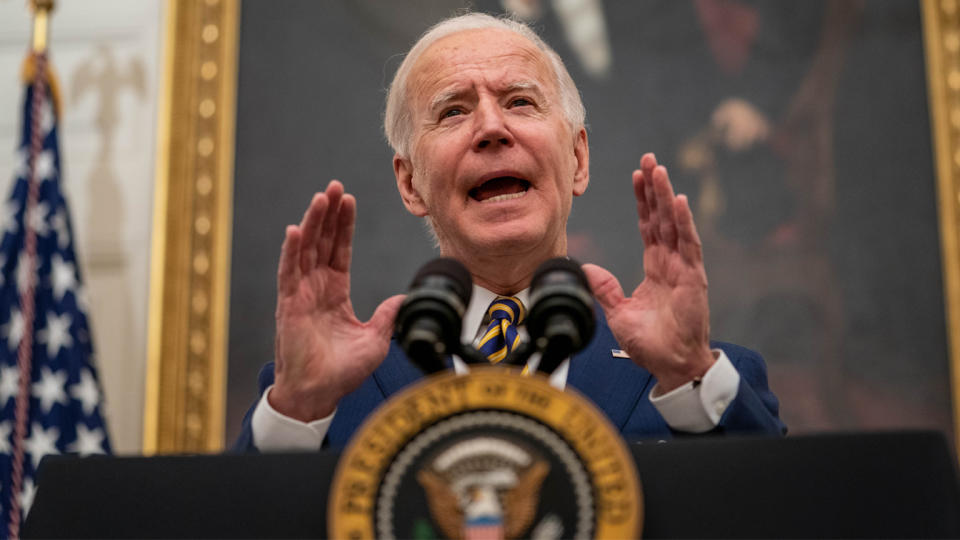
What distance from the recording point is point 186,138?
4.34 m

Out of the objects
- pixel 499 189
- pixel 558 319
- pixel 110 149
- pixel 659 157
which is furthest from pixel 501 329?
pixel 110 149

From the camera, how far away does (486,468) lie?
1.01 metres

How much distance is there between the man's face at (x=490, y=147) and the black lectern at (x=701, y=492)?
3.87 ft

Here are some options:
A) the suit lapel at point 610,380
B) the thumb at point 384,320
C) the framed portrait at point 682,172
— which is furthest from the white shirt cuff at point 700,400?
the framed portrait at point 682,172

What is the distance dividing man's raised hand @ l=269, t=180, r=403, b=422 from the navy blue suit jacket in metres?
0.17

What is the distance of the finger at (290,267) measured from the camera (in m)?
1.58

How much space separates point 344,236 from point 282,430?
338mm

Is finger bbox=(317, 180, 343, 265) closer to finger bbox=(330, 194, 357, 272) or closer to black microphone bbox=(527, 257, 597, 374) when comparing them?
finger bbox=(330, 194, 357, 272)

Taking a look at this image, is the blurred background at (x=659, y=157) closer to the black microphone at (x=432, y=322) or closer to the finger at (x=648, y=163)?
the finger at (x=648, y=163)

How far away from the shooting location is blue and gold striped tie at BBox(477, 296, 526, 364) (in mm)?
2072

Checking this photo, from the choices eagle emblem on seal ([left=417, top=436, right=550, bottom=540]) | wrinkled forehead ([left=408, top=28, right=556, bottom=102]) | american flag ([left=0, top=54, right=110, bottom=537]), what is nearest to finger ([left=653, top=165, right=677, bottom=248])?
eagle emblem on seal ([left=417, top=436, right=550, bottom=540])

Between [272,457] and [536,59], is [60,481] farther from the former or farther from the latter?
[536,59]

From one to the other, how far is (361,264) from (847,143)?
2091mm

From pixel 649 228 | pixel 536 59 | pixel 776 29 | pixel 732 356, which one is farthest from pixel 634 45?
pixel 649 228
